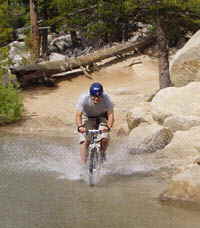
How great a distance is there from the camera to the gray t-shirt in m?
10.7

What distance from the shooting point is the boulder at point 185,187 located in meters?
8.95

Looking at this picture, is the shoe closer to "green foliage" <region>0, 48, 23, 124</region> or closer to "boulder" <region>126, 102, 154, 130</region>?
"boulder" <region>126, 102, 154, 130</region>

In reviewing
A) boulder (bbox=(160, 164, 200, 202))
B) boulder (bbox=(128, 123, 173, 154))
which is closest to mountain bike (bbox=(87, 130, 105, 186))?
boulder (bbox=(160, 164, 200, 202))

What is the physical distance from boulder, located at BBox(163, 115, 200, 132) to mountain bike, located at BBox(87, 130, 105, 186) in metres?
4.02

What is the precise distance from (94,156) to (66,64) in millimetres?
15209

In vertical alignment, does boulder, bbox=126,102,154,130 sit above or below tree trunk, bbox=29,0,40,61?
above

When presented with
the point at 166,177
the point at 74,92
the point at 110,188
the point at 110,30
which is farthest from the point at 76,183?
the point at 74,92

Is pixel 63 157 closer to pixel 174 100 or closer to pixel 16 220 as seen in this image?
pixel 174 100

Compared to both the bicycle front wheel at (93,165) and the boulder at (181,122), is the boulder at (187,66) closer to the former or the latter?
the boulder at (181,122)

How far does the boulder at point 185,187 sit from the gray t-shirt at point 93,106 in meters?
2.24

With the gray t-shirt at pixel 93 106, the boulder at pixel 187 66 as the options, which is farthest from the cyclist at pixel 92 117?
the boulder at pixel 187 66

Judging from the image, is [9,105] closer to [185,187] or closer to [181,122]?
[181,122]

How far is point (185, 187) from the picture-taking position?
29.8 ft

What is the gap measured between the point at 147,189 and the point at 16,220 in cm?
289
